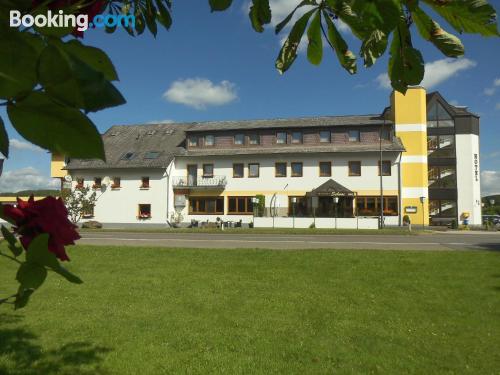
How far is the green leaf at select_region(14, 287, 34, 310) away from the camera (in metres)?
0.83

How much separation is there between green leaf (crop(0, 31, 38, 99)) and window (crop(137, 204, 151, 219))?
133ft

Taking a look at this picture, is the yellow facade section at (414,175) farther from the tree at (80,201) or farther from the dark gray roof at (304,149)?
the tree at (80,201)

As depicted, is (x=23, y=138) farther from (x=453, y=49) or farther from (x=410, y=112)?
(x=410, y=112)

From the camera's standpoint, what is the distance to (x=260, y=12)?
5.04 ft

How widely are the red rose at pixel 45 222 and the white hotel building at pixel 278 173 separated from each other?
111ft

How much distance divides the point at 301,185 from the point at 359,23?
37.3 metres

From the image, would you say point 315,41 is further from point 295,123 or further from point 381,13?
point 295,123

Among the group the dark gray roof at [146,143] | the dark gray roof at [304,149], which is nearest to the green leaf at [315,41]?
the dark gray roof at [304,149]

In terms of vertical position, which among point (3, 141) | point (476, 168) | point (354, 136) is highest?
point (354, 136)

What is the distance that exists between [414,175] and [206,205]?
18.9 metres

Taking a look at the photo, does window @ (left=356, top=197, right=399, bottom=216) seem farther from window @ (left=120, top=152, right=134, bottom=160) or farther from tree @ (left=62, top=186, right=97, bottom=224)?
tree @ (left=62, top=186, right=97, bottom=224)

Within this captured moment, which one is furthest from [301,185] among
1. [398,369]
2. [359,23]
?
[359,23]

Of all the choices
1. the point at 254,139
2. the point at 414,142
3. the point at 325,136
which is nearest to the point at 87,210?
the point at 254,139

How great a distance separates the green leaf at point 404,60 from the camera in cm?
105
